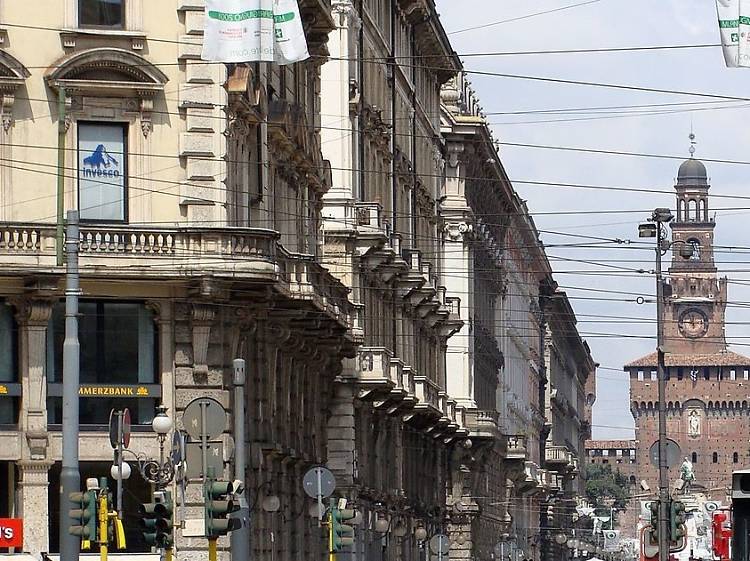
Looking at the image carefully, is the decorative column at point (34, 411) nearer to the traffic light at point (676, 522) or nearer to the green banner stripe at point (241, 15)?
the green banner stripe at point (241, 15)

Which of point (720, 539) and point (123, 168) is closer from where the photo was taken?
point (123, 168)

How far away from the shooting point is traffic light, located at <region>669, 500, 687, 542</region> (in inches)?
2319

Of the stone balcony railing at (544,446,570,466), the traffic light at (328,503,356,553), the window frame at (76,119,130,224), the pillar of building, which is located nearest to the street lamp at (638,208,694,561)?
the traffic light at (328,503,356,553)

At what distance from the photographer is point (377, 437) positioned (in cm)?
7244

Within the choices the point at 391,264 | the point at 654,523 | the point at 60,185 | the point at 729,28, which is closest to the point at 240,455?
the point at 60,185

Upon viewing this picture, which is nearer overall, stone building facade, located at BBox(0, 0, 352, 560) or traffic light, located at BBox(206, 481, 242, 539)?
traffic light, located at BBox(206, 481, 242, 539)

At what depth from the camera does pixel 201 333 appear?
4781cm

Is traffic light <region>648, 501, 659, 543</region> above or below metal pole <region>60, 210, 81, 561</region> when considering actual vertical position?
below

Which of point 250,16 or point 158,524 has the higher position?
point 250,16

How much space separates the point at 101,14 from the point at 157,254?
15.0ft

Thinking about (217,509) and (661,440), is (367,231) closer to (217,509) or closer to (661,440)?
(661,440)

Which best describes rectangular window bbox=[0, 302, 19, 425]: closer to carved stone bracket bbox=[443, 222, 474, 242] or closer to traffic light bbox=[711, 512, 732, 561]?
traffic light bbox=[711, 512, 732, 561]

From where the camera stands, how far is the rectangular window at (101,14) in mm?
47656

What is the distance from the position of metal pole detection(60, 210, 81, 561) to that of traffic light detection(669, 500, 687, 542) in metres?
23.9
